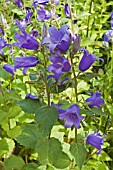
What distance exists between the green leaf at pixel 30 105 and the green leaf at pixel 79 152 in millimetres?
218

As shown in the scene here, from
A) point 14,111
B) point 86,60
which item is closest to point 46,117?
point 86,60

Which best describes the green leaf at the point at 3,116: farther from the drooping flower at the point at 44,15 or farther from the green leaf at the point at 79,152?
the drooping flower at the point at 44,15

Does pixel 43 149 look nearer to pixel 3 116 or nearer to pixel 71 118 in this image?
pixel 71 118

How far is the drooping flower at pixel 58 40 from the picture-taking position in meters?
1.26

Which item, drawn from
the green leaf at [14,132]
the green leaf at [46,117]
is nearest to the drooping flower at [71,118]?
the green leaf at [46,117]

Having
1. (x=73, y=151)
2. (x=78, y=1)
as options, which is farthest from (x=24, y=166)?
(x=78, y=1)

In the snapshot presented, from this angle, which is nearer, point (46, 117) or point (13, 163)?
point (46, 117)

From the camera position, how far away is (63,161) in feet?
5.31

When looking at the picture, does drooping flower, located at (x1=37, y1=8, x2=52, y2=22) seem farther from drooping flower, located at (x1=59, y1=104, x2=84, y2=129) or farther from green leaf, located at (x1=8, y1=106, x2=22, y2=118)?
drooping flower, located at (x1=59, y1=104, x2=84, y2=129)

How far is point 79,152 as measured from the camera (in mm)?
1457

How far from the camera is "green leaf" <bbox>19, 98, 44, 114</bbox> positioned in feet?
4.78

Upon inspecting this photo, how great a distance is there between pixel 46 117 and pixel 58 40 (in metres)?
0.29

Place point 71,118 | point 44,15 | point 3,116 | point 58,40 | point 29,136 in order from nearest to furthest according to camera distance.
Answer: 1. point 58,40
2. point 71,118
3. point 29,136
4. point 3,116
5. point 44,15

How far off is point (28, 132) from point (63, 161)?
0.67 feet
